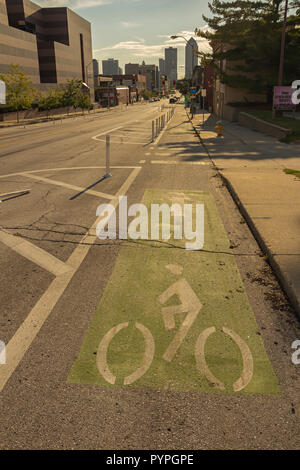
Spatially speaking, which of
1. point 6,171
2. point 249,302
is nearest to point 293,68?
point 6,171

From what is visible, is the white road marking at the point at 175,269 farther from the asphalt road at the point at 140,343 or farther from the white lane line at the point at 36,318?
the white lane line at the point at 36,318

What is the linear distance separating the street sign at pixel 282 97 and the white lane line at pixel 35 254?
23612 millimetres

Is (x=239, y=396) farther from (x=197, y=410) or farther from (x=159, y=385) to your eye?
(x=159, y=385)

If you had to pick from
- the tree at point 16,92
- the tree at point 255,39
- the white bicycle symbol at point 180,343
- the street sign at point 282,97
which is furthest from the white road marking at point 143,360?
the tree at point 16,92

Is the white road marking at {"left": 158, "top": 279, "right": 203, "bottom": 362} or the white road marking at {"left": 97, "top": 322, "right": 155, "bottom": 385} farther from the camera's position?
the white road marking at {"left": 158, "top": 279, "right": 203, "bottom": 362}

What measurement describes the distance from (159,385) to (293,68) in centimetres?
3533

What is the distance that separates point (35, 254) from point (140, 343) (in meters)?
2.83

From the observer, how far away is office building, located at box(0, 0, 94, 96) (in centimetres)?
5831

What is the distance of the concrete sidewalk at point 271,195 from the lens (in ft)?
17.1

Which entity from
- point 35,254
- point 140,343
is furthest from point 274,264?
point 35,254

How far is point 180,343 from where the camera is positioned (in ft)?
11.9

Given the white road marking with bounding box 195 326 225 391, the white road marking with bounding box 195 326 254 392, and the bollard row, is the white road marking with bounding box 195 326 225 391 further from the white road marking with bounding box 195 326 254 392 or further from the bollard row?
the bollard row

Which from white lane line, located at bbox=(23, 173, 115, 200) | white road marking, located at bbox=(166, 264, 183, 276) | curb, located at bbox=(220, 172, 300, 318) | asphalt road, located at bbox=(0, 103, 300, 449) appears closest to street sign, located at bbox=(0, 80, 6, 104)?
white lane line, located at bbox=(23, 173, 115, 200)

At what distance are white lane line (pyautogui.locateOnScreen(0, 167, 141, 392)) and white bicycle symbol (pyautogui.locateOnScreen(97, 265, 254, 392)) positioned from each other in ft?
2.48
